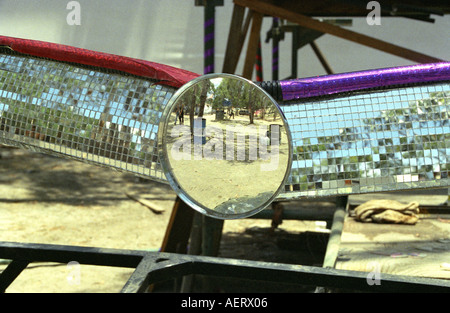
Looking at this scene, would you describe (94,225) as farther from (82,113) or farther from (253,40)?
(82,113)

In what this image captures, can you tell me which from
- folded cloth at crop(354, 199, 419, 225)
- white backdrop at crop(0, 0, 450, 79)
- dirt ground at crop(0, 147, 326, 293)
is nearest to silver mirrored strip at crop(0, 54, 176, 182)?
white backdrop at crop(0, 0, 450, 79)

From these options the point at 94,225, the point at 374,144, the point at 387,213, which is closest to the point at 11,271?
the point at 374,144

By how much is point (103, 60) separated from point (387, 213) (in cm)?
201

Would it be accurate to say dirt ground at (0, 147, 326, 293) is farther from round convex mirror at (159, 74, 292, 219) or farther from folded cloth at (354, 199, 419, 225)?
round convex mirror at (159, 74, 292, 219)

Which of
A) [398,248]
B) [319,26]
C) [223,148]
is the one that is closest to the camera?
[223,148]

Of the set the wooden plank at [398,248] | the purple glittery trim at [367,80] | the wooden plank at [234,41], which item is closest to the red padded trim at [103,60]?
the purple glittery trim at [367,80]

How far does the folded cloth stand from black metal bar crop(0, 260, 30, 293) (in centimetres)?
191

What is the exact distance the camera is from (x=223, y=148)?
3.60 ft

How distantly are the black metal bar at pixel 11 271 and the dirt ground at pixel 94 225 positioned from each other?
192cm

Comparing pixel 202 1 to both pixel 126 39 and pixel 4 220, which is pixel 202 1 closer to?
pixel 126 39

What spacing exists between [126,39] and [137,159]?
2.36ft

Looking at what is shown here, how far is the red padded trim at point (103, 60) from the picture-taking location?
1.22 metres

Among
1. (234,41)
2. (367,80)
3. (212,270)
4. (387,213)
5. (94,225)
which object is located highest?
(234,41)

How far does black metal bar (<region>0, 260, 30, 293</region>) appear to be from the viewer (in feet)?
4.91
